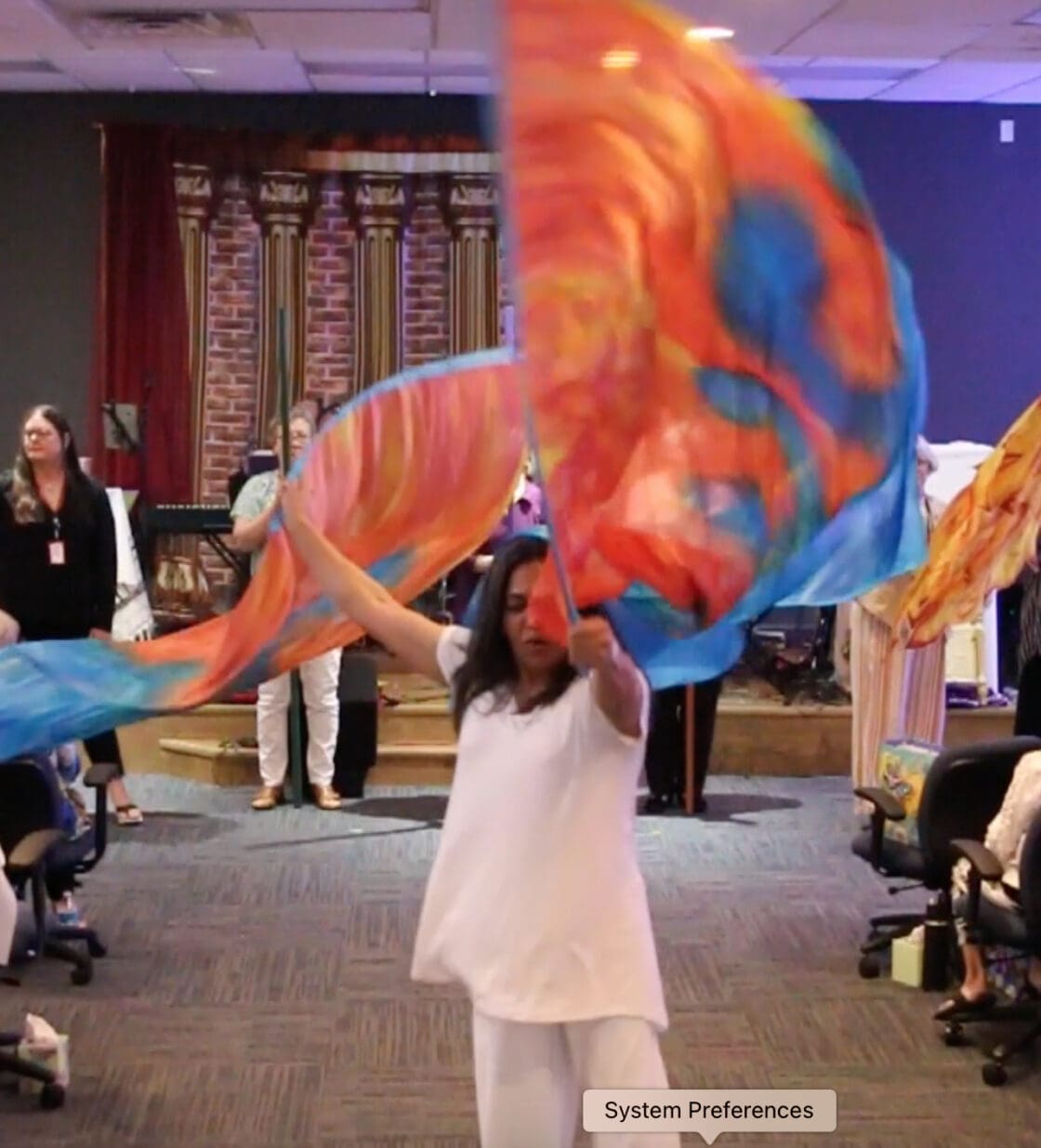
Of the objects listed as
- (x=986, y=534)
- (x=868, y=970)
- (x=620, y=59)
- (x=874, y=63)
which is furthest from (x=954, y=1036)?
(x=874, y=63)

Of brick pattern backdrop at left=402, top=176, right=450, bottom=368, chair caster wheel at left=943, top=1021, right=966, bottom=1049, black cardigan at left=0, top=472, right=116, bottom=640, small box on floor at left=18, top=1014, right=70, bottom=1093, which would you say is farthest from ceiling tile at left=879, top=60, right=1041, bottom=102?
small box on floor at left=18, top=1014, right=70, bottom=1093

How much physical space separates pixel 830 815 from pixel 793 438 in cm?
533

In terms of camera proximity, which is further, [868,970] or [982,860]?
[868,970]

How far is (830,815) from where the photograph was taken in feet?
24.3

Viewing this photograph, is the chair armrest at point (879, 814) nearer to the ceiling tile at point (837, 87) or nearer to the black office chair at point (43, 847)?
the black office chair at point (43, 847)

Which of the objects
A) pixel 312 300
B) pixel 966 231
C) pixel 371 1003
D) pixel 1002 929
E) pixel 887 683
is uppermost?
pixel 966 231

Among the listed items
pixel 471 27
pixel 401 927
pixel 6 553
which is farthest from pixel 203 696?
pixel 471 27

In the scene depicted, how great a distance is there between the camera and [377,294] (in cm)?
1030

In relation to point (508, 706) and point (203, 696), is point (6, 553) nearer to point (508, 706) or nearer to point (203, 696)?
point (203, 696)

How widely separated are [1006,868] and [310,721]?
146 inches

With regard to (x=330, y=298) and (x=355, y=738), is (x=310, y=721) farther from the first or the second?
(x=330, y=298)

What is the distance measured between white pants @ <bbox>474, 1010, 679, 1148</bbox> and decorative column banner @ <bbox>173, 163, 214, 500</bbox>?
25.8 feet

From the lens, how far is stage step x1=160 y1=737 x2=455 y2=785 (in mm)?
8000

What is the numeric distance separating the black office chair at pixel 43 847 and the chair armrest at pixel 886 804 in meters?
2.24
